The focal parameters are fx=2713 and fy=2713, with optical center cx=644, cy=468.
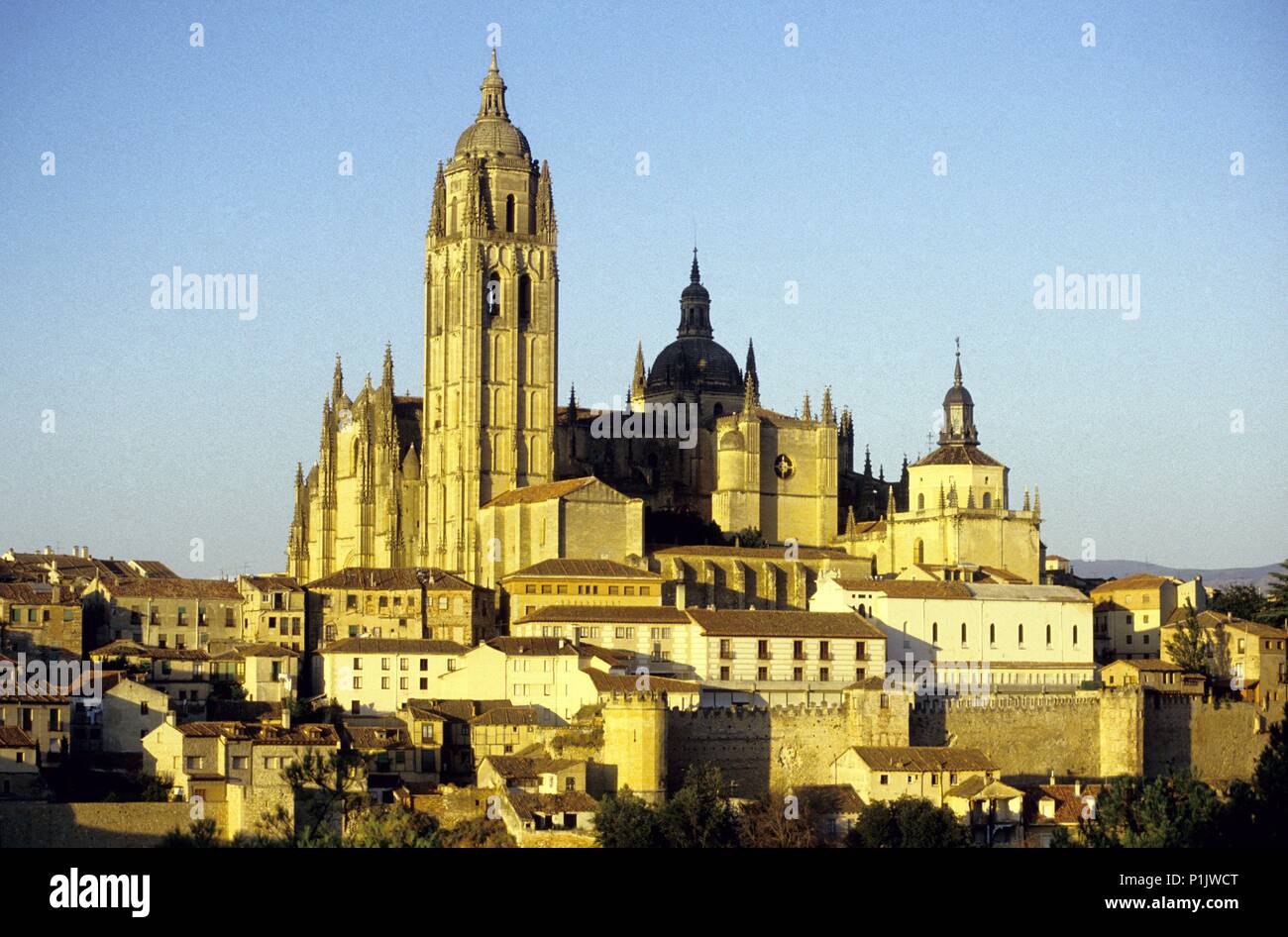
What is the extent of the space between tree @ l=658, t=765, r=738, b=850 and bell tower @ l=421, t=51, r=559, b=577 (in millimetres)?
27868

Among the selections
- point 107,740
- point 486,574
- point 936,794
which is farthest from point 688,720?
point 486,574

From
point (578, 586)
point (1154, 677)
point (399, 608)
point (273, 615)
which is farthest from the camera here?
point (578, 586)

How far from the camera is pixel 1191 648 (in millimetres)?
78812

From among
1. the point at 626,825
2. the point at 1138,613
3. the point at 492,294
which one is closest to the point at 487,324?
the point at 492,294

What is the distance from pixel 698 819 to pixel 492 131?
3850 centimetres

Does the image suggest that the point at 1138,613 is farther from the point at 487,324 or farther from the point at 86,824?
the point at 86,824

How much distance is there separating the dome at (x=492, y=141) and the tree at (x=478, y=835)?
36752 millimetres

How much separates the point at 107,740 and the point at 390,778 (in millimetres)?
6984

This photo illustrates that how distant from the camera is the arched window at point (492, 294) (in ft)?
297

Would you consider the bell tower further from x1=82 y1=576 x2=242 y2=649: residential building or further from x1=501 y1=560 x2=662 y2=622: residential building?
x1=82 y1=576 x2=242 y2=649: residential building

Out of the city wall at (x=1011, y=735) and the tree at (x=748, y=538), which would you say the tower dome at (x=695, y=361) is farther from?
the city wall at (x=1011, y=735)

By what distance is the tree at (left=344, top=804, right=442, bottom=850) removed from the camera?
56938 millimetres
